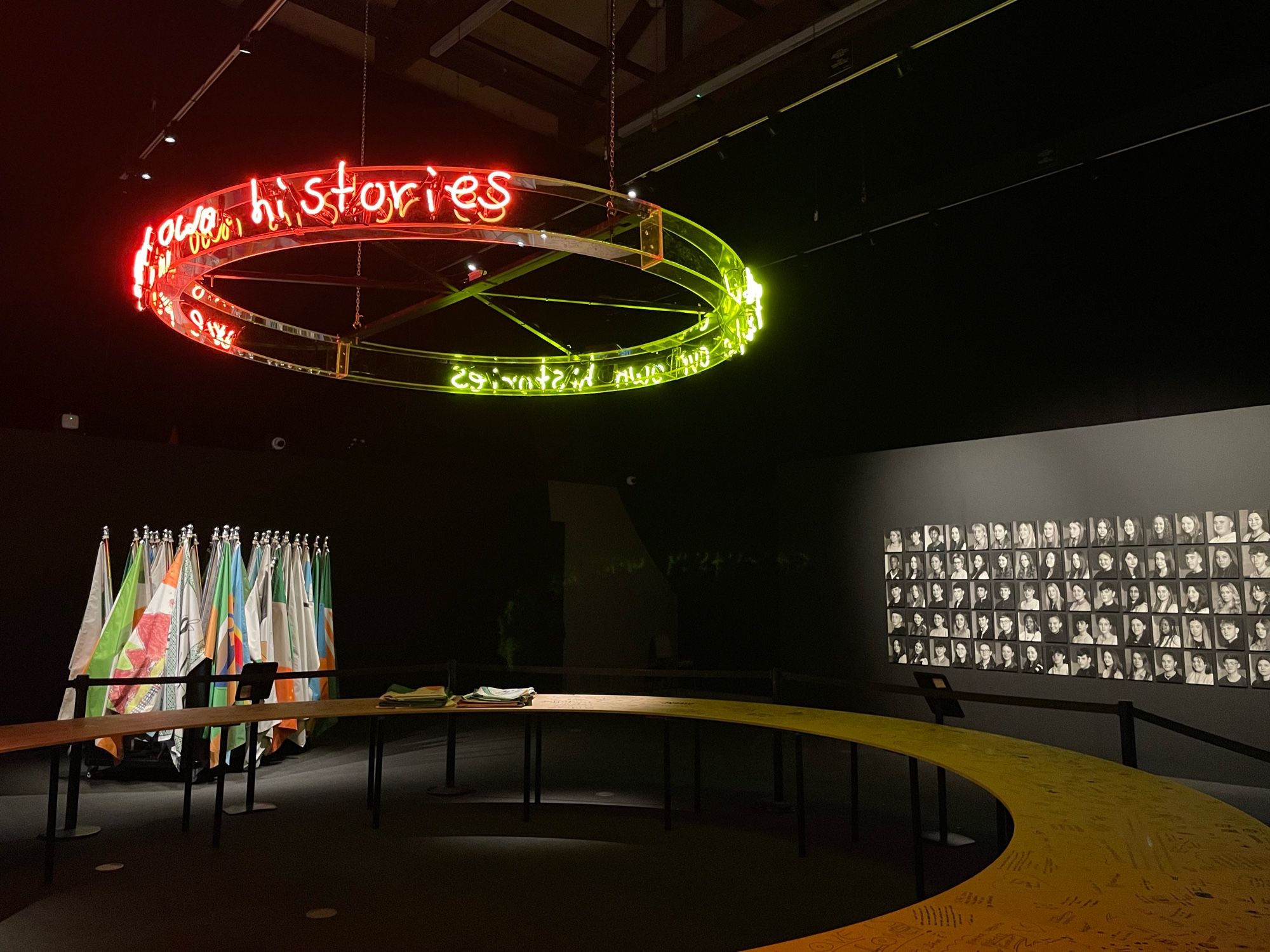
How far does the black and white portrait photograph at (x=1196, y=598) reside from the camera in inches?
263

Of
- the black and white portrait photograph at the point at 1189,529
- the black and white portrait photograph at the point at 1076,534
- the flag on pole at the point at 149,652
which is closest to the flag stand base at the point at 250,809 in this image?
the flag on pole at the point at 149,652

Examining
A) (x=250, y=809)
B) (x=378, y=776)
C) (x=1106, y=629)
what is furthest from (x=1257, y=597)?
(x=250, y=809)

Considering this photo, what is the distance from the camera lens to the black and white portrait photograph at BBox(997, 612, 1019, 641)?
764 cm

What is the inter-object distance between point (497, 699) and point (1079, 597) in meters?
4.89

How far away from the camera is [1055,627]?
7395 millimetres

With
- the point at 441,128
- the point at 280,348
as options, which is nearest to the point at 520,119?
the point at 441,128

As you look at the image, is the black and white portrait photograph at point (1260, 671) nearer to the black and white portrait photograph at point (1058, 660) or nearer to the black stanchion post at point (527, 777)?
the black and white portrait photograph at point (1058, 660)

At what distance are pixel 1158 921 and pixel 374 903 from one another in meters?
3.43

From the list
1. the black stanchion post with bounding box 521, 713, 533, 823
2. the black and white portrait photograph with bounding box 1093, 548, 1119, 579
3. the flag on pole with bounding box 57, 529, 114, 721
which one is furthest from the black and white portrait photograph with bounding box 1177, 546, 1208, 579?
the flag on pole with bounding box 57, 529, 114, 721

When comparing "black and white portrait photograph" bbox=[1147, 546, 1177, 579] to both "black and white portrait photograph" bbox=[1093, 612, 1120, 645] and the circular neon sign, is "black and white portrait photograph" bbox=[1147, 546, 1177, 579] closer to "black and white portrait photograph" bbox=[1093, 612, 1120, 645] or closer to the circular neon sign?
"black and white portrait photograph" bbox=[1093, 612, 1120, 645]

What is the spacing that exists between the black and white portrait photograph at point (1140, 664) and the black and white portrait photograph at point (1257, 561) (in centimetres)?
91

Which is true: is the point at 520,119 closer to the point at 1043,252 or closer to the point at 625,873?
the point at 1043,252

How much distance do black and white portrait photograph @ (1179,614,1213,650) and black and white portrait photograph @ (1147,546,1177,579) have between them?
1.11ft

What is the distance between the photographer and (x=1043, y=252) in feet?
24.7
